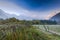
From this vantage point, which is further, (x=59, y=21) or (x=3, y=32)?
(x=59, y=21)

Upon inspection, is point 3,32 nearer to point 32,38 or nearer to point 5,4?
point 32,38

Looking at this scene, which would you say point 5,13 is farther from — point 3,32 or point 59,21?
point 3,32

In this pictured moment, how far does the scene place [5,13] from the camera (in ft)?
30.1

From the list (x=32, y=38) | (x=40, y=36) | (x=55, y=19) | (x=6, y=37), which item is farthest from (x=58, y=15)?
(x=6, y=37)

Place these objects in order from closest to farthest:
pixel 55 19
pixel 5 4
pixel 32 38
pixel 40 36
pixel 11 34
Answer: pixel 11 34
pixel 32 38
pixel 40 36
pixel 5 4
pixel 55 19

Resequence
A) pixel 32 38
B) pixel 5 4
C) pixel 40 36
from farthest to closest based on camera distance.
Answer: pixel 5 4
pixel 40 36
pixel 32 38

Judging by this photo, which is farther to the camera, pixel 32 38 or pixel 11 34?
pixel 32 38

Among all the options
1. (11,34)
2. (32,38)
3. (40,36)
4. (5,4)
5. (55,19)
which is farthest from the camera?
(55,19)

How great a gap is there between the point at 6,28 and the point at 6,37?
657 mm

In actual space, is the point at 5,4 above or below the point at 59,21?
above

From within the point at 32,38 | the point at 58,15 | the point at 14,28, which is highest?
the point at 58,15

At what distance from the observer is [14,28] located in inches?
212

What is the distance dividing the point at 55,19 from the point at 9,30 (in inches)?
173

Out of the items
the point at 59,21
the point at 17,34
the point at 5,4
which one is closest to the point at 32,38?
the point at 17,34
